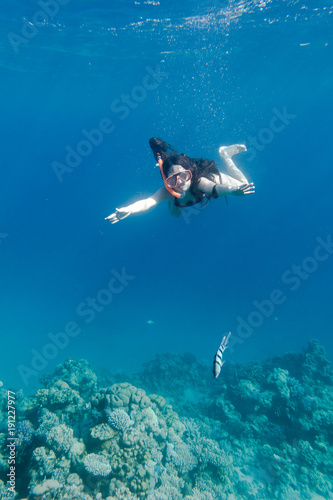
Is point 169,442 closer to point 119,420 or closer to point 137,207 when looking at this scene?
point 119,420

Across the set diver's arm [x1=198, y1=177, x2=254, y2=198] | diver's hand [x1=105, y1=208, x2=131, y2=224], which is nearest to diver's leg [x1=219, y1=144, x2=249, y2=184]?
diver's arm [x1=198, y1=177, x2=254, y2=198]

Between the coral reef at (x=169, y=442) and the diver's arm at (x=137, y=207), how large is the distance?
4504mm

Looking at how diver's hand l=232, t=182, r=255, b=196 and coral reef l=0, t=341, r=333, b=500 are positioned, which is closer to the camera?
diver's hand l=232, t=182, r=255, b=196

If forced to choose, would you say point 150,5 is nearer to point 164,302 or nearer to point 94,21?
point 94,21

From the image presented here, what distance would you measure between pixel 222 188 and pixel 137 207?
1282mm

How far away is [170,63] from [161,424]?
3217 centimetres

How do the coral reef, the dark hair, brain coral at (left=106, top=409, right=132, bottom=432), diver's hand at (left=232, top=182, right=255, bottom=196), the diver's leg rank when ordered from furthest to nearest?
brain coral at (left=106, top=409, right=132, bottom=432), the coral reef, the diver's leg, the dark hair, diver's hand at (left=232, top=182, right=255, bottom=196)

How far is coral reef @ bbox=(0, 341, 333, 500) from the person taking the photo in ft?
16.9

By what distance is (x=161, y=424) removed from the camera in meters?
7.01

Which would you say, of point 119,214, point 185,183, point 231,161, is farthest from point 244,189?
point 231,161

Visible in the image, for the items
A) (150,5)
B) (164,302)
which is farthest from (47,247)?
(150,5)

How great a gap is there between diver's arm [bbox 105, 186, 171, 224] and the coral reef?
177 inches

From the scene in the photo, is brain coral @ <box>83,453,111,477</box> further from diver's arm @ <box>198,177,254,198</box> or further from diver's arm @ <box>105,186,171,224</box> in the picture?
diver's arm @ <box>198,177,254,198</box>

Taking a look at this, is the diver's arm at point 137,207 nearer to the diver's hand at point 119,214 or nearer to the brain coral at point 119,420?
the diver's hand at point 119,214
